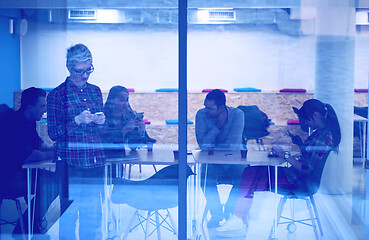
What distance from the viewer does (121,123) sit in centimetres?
530

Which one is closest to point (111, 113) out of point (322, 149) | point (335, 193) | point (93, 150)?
point (93, 150)

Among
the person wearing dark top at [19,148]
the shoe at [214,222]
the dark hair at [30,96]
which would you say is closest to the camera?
the person wearing dark top at [19,148]

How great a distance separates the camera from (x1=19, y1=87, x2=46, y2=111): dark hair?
4.71 m

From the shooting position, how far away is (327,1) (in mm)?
5973

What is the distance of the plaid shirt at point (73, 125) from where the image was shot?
172 inches

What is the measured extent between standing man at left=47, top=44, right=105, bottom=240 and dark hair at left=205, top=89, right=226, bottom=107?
120cm

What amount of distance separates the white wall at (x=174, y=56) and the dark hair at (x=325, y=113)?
33cm

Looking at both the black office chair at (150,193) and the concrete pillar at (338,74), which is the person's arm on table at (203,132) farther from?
the concrete pillar at (338,74)

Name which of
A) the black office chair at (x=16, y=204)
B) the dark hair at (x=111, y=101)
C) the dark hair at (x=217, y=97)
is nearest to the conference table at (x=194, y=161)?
the dark hair at (x=111, y=101)

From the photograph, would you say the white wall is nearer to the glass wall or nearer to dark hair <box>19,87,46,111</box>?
the glass wall

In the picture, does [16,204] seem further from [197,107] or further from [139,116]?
[197,107]

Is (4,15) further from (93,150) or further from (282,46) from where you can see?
(282,46)

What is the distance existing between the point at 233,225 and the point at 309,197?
0.73 m

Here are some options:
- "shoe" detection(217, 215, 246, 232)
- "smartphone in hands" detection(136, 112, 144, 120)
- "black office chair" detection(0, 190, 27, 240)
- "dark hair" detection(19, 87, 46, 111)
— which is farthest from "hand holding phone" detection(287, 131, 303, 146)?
"black office chair" detection(0, 190, 27, 240)
